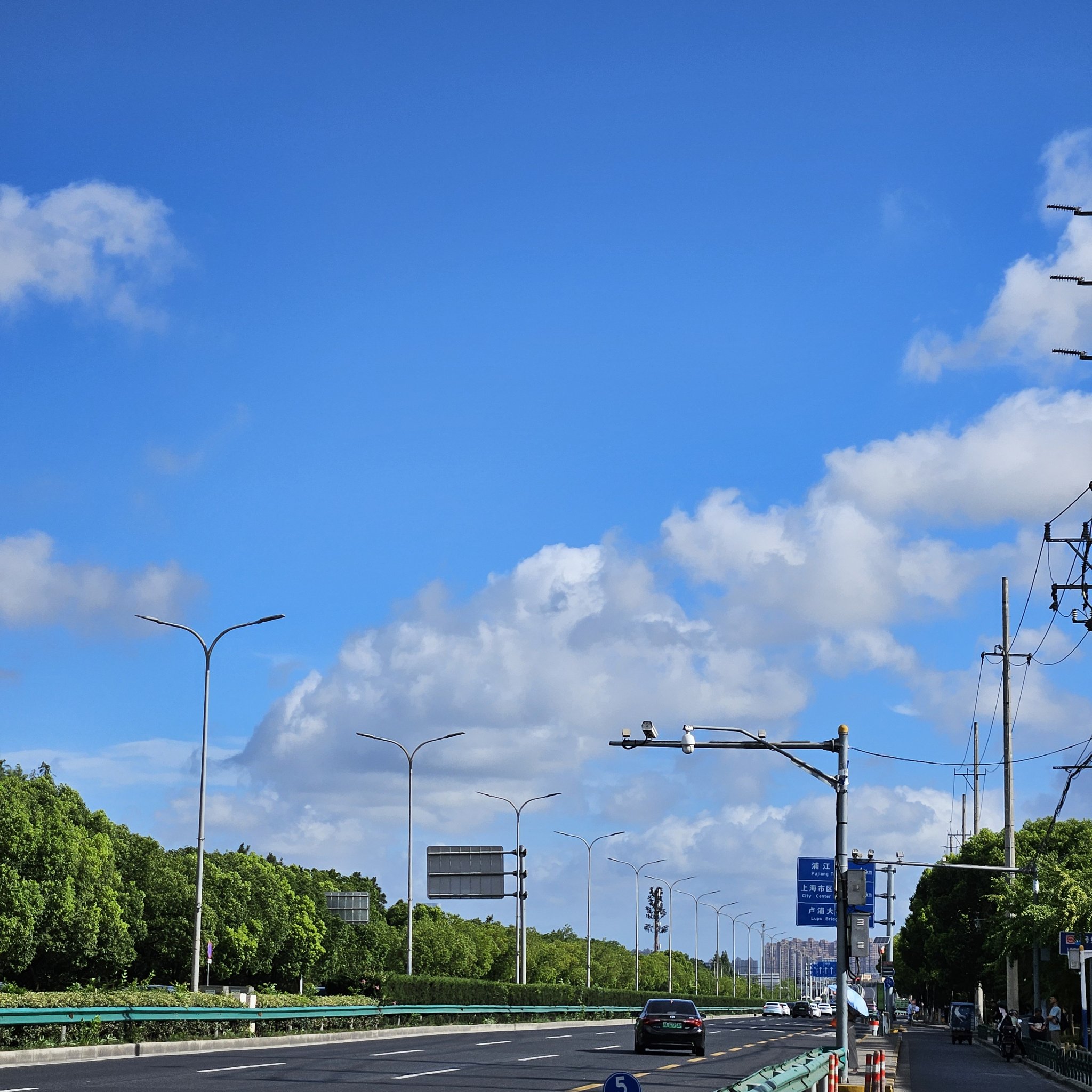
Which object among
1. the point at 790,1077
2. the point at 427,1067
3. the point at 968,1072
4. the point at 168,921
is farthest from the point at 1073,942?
the point at 168,921

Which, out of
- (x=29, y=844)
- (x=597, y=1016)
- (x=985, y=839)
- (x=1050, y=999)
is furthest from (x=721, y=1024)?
(x=29, y=844)

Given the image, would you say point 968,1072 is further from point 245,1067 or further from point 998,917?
point 998,917

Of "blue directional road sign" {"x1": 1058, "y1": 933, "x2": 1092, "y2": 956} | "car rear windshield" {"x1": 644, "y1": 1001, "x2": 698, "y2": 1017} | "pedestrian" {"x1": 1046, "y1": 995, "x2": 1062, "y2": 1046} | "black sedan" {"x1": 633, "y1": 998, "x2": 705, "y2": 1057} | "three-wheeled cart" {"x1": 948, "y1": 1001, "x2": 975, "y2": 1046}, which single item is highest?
"blue directional road sign" {"x1": 1058, "y1": 933, "x2": 1092, "y2": 956}

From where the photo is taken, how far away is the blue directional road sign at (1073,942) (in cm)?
3847

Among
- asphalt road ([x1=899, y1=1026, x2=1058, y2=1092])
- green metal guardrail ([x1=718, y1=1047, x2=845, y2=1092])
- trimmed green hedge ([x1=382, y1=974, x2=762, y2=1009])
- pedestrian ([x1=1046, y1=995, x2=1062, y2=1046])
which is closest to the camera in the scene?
green metal guardrail ([x1=718, y1=1047, x2=845, y2=1092])

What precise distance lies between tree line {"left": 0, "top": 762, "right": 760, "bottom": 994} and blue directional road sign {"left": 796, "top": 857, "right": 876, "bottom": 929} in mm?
20179

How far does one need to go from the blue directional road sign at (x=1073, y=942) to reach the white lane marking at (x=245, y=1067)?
812 inches

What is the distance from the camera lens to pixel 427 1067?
2867 cm

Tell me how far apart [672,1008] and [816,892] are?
517 cm

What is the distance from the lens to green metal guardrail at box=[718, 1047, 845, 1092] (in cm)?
1350

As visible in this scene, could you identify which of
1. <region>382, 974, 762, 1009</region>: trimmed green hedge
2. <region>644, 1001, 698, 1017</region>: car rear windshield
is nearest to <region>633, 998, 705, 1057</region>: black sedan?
<region>644, 1001, 698, 1017</region>: car rear windshield

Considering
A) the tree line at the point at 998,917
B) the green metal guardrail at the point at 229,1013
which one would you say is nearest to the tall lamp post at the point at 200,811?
the green metal guardrail at the point at 229,1013

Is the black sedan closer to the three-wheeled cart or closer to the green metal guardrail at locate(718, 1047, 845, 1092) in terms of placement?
the green metal guardrail at locate(718, 1047, 845, 1092)

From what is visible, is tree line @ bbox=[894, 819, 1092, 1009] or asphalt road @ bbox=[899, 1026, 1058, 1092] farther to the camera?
tree line @ bbox=[894, 819, 1092, 1009]
